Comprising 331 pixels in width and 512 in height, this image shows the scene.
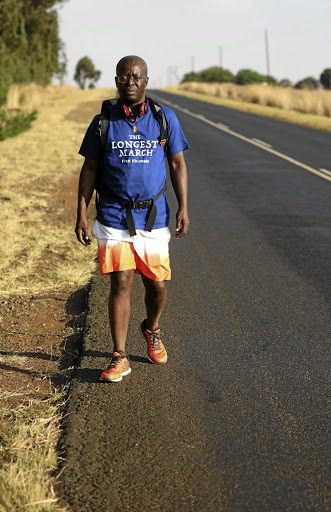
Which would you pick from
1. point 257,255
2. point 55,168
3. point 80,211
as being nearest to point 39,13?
point 55,168

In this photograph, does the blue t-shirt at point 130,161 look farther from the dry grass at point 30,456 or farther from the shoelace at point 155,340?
the dry grass at point 30,456

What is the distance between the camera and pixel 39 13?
32.3 meters

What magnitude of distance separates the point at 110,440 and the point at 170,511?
648mm

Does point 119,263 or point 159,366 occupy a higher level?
point 119,263

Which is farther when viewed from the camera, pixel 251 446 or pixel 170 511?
pixel 251 446

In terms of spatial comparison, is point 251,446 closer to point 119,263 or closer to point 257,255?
point 119,263

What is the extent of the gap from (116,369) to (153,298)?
0.51 metres

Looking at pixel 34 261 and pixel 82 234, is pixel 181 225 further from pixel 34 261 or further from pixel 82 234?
pixel 34 261

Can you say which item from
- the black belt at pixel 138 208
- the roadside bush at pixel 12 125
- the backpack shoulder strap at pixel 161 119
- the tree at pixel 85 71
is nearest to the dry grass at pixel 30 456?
the black belt at pixel 138 208

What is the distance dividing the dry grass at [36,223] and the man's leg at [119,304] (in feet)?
6.32

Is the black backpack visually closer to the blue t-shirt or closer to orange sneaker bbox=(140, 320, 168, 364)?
the blue t-shirt

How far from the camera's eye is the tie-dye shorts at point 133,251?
154 inches

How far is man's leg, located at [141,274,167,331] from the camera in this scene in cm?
411

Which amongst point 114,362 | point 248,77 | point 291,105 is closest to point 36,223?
point 114,362
